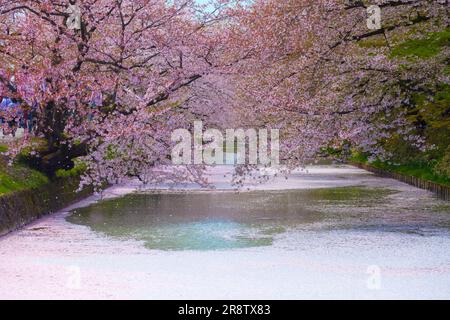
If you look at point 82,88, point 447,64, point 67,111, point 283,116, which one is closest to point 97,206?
point 67,111

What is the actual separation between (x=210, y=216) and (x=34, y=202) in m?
4.37

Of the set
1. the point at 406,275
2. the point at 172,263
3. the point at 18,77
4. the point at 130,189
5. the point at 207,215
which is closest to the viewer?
the point at 406,275

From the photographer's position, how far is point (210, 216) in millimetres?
20250

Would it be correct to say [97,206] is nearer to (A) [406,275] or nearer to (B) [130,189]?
(B) [130,189]

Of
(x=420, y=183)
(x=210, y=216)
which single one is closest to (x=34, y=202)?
(x=210, y=216)

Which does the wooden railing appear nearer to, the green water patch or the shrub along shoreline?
the green water patch

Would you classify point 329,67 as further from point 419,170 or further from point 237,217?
point 419,170

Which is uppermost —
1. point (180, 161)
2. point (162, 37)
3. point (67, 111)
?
point (162, 37)

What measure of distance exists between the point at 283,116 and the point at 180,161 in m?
3.10

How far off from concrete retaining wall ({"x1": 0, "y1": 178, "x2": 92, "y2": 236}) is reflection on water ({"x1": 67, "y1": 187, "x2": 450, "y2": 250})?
0.82 meters

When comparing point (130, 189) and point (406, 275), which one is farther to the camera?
point (130, 189)

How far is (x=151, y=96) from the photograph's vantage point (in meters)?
20.9

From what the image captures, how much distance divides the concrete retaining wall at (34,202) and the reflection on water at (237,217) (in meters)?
0.82
